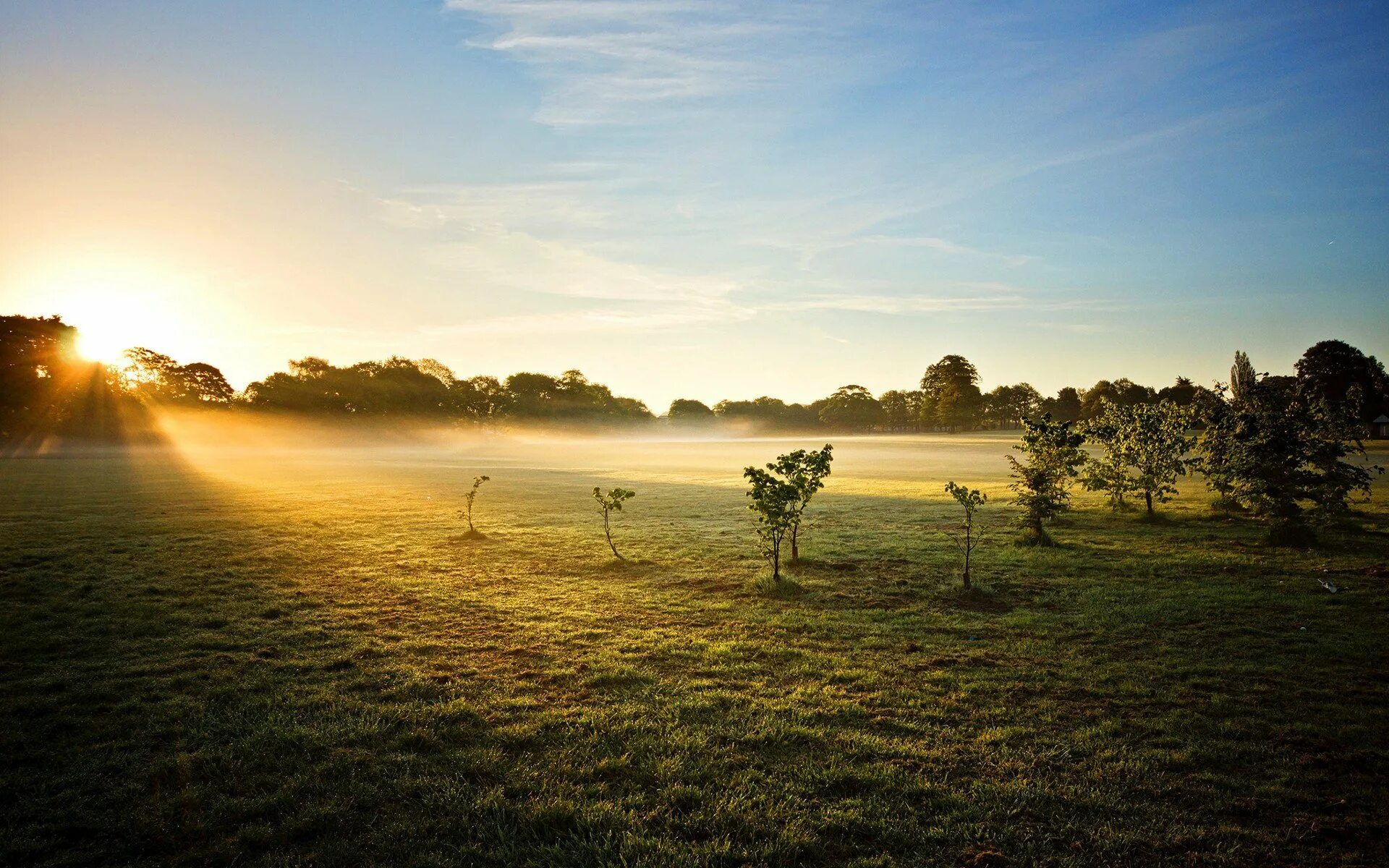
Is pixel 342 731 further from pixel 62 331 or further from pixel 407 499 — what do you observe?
pixel 62 331

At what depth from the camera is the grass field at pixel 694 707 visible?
408 cm

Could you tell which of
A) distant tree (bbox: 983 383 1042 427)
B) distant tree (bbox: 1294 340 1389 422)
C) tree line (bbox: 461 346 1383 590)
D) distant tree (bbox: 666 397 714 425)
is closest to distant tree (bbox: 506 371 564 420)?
distant tree (bbox: 666 397 714 425)

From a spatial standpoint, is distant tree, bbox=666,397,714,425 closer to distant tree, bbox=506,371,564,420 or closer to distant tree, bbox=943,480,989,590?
distant tree, bbox=506,371,564,420

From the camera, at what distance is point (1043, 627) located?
333 inches

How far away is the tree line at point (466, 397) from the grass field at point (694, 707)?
4733 centimetres

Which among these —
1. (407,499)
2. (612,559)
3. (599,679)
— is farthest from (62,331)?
(599,679)

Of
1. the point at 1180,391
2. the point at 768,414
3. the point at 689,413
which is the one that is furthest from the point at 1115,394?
the point at 689,413

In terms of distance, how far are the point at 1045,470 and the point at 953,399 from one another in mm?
105727

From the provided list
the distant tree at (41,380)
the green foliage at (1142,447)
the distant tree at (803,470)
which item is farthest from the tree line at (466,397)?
the distant tree at (803,470)

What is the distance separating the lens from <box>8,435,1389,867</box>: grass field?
13.4 ft

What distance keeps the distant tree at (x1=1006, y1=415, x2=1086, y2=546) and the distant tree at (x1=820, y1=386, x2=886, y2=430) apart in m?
119

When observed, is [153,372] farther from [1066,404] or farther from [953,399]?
[1066,404]

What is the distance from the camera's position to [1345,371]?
65.3 meters

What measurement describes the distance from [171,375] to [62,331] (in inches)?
1183
